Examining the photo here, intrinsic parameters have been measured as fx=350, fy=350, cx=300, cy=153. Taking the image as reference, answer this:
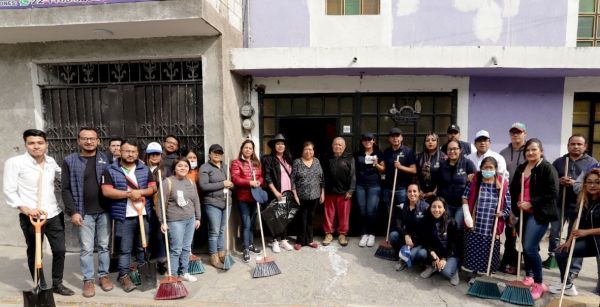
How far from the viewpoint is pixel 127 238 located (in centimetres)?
416

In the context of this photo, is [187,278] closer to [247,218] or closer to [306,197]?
[247,218]

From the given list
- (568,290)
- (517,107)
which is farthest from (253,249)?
(517,107)

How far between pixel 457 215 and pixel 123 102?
16.7 feet

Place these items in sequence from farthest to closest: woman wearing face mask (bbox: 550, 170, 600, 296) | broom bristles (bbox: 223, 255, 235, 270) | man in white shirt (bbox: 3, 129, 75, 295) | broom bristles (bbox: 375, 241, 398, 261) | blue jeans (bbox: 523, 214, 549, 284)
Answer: broom bristles (bbox: 375, 241, 398, 261) → broom bristles (bbox: 223, 255, 235, 270) → blue jeans (bbox: 523, 214, 549, 284) → man in white shirt (bbox: 3, 129, 75, 295) → woman wearing face mask (bbox: 550, 170, 600, 296)

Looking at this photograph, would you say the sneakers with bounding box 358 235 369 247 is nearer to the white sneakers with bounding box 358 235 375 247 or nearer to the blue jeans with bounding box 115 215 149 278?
the white sneakers with bounding box 358 235 375 247

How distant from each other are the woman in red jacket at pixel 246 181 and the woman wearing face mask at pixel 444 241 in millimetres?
2392

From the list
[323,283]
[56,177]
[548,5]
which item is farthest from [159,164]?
[548,5]

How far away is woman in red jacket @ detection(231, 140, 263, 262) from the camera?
4984mm

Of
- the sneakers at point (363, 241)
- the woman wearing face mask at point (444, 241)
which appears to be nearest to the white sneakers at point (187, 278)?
the sneakers at point (363, 241)

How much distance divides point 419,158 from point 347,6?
2.86 m

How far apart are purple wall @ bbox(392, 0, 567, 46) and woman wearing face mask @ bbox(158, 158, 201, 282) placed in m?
3.99

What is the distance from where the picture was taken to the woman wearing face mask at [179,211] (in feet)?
13.8

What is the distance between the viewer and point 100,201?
4.07 m

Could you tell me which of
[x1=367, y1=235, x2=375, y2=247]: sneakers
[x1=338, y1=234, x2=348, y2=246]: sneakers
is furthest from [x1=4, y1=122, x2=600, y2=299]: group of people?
[x1=367, y1=235, x2=375, y2=247]: sneakers
